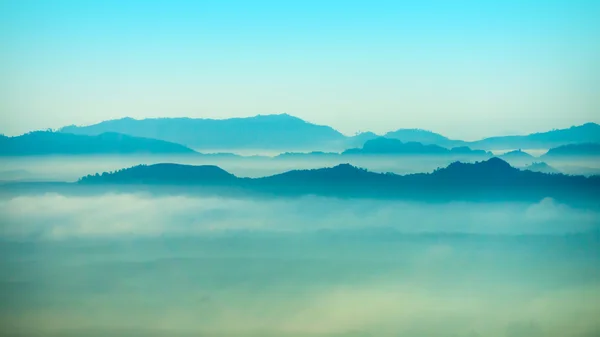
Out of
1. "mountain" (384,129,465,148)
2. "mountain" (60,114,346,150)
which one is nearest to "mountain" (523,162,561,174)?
"mountain" (384,129,465,148)

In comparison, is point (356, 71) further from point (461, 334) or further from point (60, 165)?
point (60, 165)

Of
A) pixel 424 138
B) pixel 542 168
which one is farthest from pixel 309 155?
pixel 542 168

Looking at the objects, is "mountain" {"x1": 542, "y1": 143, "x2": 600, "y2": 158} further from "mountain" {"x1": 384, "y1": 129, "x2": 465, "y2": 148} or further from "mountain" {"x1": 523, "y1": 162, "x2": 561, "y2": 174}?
"mountain" {"x1": 384, "y1": 129, "x2": 465, "y2": 148}

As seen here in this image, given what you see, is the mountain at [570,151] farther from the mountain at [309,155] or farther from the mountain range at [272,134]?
the mountain at [309,155]

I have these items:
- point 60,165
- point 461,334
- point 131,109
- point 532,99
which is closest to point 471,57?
point 532,99

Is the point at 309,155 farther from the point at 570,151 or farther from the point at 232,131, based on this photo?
the point at 570,151

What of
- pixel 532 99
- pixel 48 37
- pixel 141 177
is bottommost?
pixel 141 177
